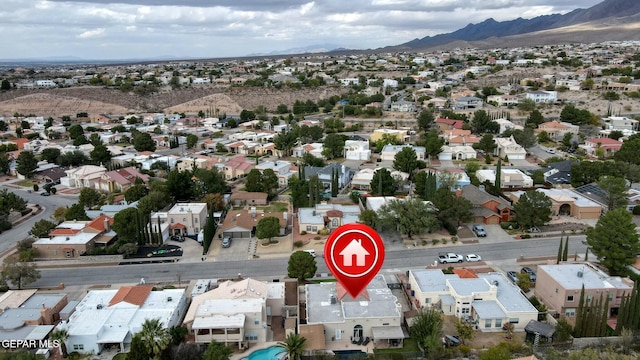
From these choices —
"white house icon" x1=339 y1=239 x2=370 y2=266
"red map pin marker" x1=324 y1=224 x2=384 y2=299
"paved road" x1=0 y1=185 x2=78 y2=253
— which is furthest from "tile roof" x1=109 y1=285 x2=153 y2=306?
"paved road" x1=0 y1=185 x2=78 y2=253

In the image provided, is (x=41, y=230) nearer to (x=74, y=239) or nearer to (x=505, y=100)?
(x=74, y=239)

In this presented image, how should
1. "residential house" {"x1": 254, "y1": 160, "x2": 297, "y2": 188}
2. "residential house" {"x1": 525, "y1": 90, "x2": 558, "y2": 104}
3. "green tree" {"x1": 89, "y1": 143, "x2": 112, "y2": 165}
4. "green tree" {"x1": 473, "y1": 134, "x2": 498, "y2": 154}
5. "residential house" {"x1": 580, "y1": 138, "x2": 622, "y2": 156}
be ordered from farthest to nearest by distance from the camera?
"residential house" {"x1": 525, "y1": 90, "x2": 558, "y2": 104}, "green tree" {"x1": 473, "y1": 134, "x2": 498, "y2": 154}, "residential house" {"x1": 580, "y1": 138, "x2": 622, "y2": 156}, "green tree" {"x1": 89, "y1": 143, "x2": 112, "y2": 165}, "residential house" {"x1": 254, "y1": 160, "x2": 297, "y2": 188}

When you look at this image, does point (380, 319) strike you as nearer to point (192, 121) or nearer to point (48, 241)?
point (48, 241)

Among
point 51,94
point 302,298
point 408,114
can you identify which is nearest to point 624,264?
point 302,298

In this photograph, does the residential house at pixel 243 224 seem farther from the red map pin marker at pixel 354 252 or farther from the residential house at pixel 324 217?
the red map pin marker at pixel 354 252

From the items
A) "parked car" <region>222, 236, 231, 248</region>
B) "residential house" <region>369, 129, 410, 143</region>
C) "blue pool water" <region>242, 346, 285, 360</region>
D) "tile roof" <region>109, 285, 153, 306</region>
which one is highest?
"residential house" <region>369, 129, 410, 143</region>

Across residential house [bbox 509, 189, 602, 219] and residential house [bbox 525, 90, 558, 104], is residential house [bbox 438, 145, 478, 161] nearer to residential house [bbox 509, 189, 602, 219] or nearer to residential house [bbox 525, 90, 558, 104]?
residential house [bbox 509, 189, 602, 219]
